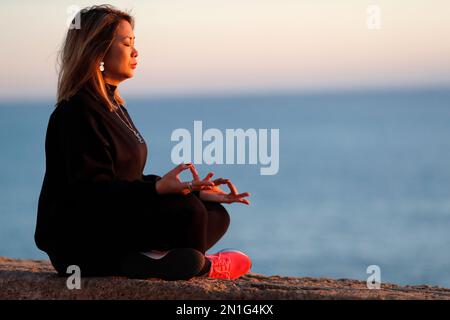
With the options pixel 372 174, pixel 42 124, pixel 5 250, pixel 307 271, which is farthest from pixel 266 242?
pixel 42 124

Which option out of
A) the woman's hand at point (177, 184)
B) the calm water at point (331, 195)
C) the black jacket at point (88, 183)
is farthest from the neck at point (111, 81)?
the calm water at point (331, 195)

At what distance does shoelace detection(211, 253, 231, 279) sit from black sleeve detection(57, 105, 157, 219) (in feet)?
1.76

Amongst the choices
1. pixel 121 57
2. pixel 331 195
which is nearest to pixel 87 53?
pixel 121 57

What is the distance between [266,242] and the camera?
2584 cm

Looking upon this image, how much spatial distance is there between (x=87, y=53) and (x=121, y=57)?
0.18 meters

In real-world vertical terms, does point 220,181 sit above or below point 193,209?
above

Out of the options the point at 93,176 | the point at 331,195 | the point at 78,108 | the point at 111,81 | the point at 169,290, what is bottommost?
the point at 169,290

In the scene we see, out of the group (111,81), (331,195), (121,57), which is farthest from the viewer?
(331,195)

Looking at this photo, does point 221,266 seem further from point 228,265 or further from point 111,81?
point 111,81

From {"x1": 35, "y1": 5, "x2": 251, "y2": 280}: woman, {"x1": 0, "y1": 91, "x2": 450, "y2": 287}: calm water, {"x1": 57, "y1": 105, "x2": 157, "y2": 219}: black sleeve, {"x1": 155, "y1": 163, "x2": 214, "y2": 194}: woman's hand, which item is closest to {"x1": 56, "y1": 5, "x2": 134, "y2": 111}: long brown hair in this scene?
{"x1": 35, "y1": 5, "x2": 251, "y2": 280}: woman

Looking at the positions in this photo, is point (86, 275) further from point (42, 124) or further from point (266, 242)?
point (42, 124)

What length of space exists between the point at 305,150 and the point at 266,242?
1202 inches

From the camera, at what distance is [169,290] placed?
4695 mm

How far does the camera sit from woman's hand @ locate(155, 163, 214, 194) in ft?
15.5
